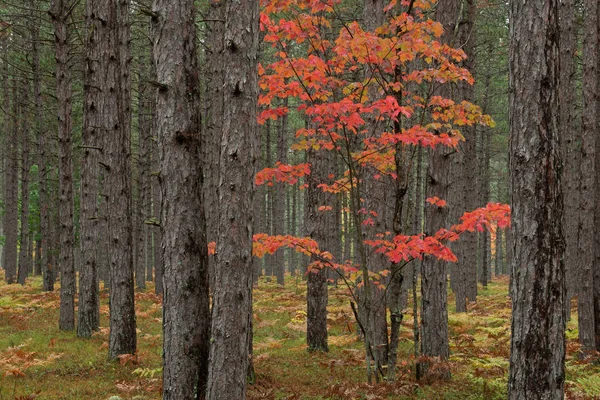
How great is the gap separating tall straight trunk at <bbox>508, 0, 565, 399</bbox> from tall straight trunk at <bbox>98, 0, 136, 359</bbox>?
22.7 feet

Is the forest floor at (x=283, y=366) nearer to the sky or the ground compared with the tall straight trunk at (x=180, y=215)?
nearer to the ground

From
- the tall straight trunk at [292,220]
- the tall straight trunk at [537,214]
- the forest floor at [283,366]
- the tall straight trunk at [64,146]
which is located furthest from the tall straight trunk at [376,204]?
the tall straight trunk at [292,220]

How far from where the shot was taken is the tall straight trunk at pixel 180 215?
17.6 ft

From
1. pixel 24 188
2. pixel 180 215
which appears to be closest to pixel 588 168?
pixel 180 215

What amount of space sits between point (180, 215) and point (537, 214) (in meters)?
3.48

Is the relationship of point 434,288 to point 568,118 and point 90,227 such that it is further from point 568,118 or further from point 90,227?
point 90,227

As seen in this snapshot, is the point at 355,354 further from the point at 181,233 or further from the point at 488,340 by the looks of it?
the point at 181,233

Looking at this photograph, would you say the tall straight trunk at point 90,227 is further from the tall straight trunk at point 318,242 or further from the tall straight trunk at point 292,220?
the tall straight trunk at point 292,220

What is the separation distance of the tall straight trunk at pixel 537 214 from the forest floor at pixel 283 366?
262 cm

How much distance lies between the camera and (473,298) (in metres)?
19.6

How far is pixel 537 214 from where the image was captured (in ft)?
14.1

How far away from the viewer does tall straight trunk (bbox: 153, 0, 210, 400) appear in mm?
5363

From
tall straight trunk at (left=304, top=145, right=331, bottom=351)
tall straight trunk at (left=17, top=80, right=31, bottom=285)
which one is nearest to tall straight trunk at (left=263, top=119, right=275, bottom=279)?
tall straight trunk at (left=17, top=80, right=31, bottom=285)

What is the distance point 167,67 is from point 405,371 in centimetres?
568
